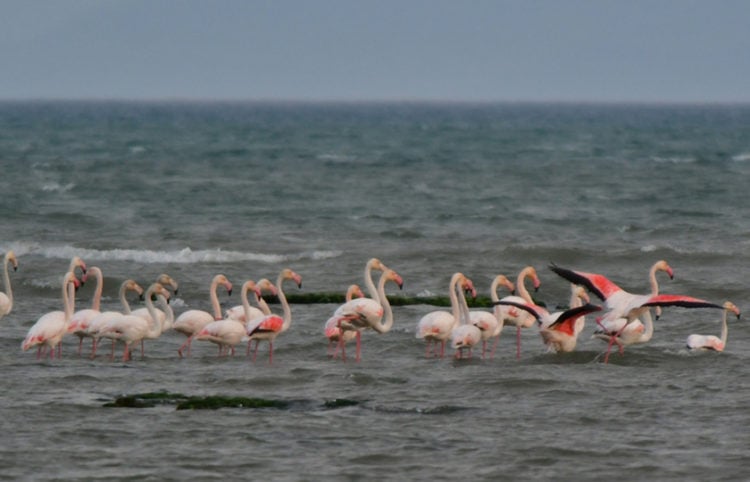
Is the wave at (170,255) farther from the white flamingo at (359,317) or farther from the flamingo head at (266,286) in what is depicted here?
the white flamingo at (359,317)

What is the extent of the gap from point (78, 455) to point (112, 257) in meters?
15.7

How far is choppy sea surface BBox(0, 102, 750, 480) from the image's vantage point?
1179 centimetres

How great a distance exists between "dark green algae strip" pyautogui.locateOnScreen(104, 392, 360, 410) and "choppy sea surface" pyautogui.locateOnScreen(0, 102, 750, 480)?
109mm

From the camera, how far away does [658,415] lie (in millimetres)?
13203

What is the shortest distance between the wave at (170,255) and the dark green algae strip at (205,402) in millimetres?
12755

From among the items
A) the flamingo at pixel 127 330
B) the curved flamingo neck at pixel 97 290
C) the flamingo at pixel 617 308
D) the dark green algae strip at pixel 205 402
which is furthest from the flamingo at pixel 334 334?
the dark green algae strip at pixel 205 402

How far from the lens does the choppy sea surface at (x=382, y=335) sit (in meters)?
11.8

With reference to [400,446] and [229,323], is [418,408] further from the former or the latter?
[229,323]

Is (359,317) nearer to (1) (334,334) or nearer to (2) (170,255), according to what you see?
(1) (334,334)

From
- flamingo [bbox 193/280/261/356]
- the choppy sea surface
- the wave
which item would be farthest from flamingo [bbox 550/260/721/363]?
the wave

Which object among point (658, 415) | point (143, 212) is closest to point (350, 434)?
point (658, 415)

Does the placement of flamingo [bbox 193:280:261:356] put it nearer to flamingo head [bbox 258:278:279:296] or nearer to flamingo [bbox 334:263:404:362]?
flamingo [bbox 334:263:404:362]

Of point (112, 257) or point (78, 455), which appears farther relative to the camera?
point (112, 257)

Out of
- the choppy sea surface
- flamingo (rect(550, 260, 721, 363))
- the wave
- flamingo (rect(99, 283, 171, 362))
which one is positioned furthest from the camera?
the wave
